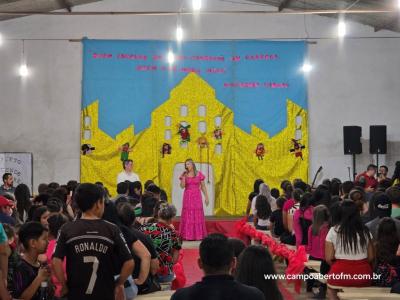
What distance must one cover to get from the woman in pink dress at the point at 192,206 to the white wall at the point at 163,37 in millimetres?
3699

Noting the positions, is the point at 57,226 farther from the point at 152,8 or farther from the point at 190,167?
the point at 152,8

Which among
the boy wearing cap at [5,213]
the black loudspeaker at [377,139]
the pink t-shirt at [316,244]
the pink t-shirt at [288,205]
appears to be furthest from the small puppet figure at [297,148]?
the boy wearing cap at [5,213]

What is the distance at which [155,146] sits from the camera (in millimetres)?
14273

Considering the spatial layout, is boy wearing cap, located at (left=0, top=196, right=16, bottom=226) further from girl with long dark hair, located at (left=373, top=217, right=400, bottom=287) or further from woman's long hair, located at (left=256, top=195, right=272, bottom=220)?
woman's long hair, located at (left=256, top=195, right=272, bottom=220)

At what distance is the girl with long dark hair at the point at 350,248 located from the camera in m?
4.99

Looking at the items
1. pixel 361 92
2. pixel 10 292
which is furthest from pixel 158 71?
pixel 10 292

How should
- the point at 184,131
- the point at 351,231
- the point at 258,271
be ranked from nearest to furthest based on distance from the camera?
the point at 258,271, the point at 351,231, the point at 184,131

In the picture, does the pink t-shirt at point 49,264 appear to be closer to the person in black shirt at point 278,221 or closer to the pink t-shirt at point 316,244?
the pink t-shirt at point 316,244

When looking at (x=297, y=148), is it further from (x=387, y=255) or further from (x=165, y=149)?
(x=387, y=255)

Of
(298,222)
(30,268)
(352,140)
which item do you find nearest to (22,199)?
(298,222)

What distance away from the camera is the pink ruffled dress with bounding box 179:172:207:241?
38.3 feet

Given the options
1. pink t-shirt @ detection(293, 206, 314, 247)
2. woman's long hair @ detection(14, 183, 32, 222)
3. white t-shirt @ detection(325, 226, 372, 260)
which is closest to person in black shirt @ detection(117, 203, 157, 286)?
white t-shirt @ detection(325, 226, 372, 260)

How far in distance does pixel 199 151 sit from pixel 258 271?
11.4 metres

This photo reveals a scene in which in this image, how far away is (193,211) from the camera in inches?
463
